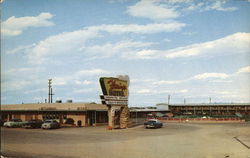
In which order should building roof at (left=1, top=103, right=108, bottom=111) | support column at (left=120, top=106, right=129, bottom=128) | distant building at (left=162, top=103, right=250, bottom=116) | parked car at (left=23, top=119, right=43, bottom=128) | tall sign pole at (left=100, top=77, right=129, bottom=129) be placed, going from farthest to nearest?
distant building at (left=162, top=103, right=250, bottom=116) < building roof at (left=1, top=103, right=108, bottom=111) < parked car at (left=23, top=119, right=43, bottom=128) < support column at (left=120, top=106, right=129, bottom=128) < tall sign pole at (left=100, top=77, right=129, bottom=129)

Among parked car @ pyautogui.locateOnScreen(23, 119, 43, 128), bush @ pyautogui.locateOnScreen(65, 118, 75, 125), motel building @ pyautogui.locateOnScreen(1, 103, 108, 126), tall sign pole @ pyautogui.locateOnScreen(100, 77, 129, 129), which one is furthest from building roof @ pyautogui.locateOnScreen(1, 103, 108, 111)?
tall sign pole @ pyautogui.locateOnScreen(100, 77, 129, 129)

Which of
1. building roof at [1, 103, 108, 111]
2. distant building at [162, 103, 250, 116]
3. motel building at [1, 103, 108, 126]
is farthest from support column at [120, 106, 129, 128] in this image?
distant building at [162, 103, 250, 116]

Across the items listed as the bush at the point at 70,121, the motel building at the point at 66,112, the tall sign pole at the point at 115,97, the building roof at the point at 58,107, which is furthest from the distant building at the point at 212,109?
the tall sign pole at the point at 115,97

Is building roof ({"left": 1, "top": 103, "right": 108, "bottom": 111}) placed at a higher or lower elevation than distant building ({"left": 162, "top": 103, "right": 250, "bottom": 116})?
higher

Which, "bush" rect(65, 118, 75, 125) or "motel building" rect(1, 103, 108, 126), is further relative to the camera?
"bush" rect(65, 118, 75, 125)

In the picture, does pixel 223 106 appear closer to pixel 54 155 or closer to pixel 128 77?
pixel 128 77

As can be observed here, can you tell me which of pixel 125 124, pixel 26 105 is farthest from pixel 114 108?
pixel 26 105

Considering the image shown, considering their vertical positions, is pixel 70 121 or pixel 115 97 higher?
pixel 115 97

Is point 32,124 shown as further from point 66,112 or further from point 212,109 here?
point 212,109

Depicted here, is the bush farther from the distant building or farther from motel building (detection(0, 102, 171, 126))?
the distant building

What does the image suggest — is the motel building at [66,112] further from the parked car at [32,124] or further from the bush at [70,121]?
the parked car at [32,124]

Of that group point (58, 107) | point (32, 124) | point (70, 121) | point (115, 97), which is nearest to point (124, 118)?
point (115, 97)

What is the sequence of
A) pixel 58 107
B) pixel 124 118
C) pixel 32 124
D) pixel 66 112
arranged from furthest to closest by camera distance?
pixel 58 107
pixel 66 112
pixel 32 124
pixel 124 118

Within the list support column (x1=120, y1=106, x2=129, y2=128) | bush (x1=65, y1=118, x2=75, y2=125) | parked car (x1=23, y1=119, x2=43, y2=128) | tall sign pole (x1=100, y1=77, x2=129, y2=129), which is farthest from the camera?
bush (x1=65, y1=118, x2=75, y2=125)
